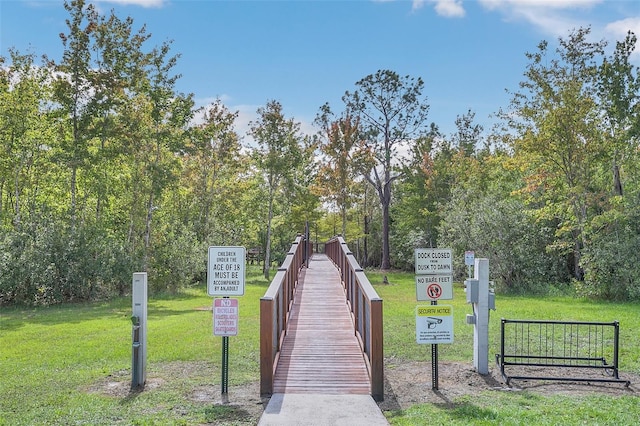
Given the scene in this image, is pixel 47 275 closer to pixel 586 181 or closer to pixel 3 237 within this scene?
pixel 3 237

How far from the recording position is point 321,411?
19.3 ft

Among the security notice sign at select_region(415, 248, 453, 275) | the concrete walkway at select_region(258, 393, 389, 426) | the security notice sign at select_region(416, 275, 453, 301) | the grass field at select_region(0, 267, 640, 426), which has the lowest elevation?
the grass field at select_region(0, 267, 640, 426)

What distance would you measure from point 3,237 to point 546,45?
68.1ft

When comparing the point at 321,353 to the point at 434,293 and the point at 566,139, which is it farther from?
the point at 566,139

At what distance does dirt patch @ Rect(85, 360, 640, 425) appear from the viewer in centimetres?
624

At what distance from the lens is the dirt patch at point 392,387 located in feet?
20.5

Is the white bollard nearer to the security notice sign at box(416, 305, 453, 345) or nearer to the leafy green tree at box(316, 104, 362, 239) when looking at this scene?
the security notice sign at box(416, 305, 453, 345)

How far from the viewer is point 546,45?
21094 mm

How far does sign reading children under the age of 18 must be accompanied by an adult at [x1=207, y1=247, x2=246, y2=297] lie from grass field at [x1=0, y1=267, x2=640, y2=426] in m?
1.31

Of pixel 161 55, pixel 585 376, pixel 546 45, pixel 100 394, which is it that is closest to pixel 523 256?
pixel 546 45

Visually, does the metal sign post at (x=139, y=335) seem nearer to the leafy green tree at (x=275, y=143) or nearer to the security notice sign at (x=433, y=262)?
the security notice sign at (x=433, y=262)

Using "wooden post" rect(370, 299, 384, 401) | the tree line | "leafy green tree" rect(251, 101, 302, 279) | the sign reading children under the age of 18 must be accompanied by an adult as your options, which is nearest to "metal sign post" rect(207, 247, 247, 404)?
the sign reading children under the age of 18 must be accompanied by an adult

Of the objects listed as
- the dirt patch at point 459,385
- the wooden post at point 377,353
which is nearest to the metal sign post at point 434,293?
the dirt patch at point 459,385

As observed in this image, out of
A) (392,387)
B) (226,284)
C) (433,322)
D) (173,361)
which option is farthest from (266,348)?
(173,361)
